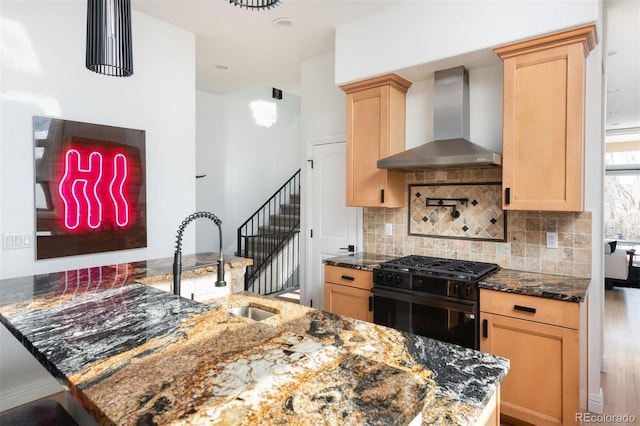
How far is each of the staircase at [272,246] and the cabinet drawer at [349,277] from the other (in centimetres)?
271

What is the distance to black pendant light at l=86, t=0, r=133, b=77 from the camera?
160 centimetres

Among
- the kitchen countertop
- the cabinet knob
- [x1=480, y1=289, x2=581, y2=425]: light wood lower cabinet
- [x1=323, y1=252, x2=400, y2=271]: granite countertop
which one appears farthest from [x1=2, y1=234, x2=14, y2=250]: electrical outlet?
the cabinet knob

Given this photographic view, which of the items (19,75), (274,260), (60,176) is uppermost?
(19,75)

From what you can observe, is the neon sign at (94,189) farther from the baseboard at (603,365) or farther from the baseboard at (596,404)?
the baseboard at (603,365)

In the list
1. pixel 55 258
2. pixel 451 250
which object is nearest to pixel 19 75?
pixel 55 258

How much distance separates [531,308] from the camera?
237 cm

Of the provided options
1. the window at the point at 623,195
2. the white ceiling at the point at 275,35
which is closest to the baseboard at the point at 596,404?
the white ceiling at the point at 275,35

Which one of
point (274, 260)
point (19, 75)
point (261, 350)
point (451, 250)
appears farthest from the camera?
point (274, 260)

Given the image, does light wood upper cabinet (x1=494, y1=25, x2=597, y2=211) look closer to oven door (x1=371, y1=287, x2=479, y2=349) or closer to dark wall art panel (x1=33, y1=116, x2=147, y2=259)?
oven door (x1=371, y1=287, x2=479, y2=349)

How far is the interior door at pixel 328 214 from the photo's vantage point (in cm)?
419

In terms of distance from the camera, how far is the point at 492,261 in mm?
3166

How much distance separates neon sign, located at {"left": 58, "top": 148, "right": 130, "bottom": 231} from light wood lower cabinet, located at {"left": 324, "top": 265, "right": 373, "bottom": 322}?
195 cm

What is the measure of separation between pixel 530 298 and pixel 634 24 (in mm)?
3134

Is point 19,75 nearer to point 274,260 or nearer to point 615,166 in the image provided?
point 274,260
